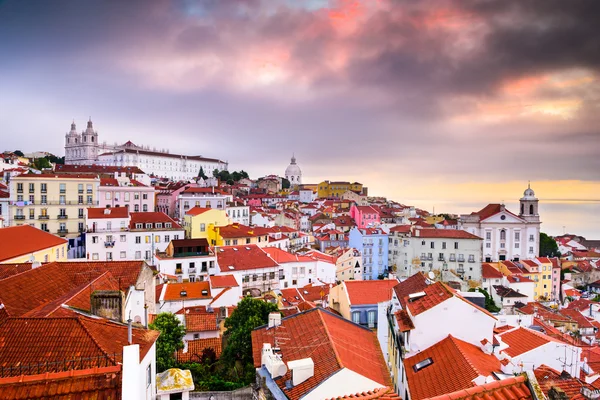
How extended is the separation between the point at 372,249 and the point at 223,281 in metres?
25.8

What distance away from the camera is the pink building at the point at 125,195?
49562 millimetres

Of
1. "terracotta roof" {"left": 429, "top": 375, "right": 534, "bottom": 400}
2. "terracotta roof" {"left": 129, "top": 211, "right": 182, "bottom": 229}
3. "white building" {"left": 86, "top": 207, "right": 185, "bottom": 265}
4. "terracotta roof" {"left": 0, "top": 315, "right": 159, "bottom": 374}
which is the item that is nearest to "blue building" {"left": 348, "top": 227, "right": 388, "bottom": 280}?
"white building" {"left": 86, "top": 207, "right": 185, "bottom": 265}

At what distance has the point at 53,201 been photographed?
42.6 metres

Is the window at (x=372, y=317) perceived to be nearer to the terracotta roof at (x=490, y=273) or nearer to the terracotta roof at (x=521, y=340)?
the terracotta roof at (x=521, y=340)

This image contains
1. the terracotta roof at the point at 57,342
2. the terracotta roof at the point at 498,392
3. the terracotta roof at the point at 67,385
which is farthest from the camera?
the terracotta roof at the point at 57,342

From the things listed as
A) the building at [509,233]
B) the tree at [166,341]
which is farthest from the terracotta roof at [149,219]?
the building at [509,233]

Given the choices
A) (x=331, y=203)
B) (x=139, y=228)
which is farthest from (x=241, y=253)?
(x=331, y=203)

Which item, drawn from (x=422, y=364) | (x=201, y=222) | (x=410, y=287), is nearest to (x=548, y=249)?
(x=201, y=222)

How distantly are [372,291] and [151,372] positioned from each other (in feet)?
43.6

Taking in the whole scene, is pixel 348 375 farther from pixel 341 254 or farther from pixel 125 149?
pixel 125 149

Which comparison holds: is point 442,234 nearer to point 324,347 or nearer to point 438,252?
point 438,252

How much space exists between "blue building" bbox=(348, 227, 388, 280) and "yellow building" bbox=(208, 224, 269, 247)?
40.1 ft

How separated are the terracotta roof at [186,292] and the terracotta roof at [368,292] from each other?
11248mm

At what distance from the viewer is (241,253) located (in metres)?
35.8
